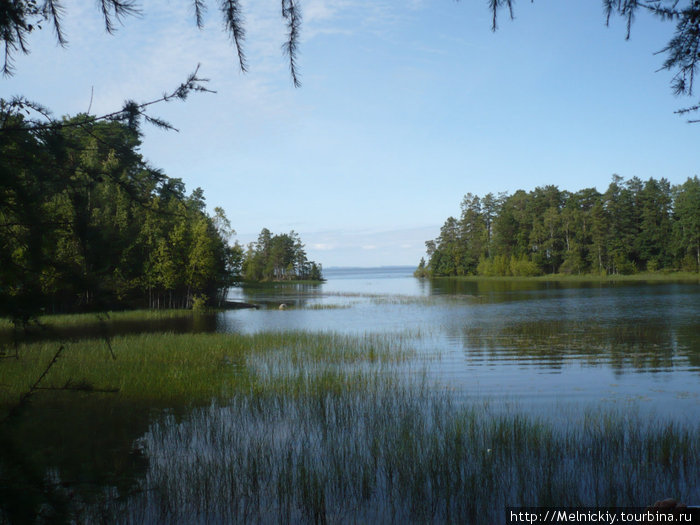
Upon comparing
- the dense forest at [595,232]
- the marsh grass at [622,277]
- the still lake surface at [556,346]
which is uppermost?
the dense forest at [595,232]

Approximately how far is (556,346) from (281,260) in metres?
88.5

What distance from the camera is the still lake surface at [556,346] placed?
10406 mm

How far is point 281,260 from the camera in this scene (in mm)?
102812

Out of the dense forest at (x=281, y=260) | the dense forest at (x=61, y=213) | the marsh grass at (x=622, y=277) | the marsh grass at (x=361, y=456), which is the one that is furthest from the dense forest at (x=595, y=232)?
the dense forest at (x=61, y=213)

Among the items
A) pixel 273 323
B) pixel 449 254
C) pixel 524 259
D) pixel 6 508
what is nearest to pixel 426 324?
pixel 273 323

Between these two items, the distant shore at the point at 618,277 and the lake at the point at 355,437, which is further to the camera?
the distant shore at the point at 618,277

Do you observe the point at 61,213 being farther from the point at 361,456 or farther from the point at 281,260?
the point at 281,260

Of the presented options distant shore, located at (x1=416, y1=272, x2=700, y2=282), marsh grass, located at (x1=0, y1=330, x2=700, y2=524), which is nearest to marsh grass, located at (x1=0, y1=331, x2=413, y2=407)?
marsh grass, located at (x1=0, y1=330, x2=700, y2=524)

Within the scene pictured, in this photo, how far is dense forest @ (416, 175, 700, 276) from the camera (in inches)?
2662

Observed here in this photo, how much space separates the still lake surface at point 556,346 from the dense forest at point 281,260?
67538 mm

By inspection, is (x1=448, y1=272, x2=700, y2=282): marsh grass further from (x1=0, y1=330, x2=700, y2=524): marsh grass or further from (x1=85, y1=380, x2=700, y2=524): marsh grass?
(x1=85, y1=380, x2=700, y2=524): marsh grass

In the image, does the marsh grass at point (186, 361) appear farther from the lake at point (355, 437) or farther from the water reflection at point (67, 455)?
the water reflection at point (67, 455)

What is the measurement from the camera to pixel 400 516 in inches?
199

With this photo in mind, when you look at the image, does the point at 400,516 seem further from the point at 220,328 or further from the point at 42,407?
the point at 220,328
